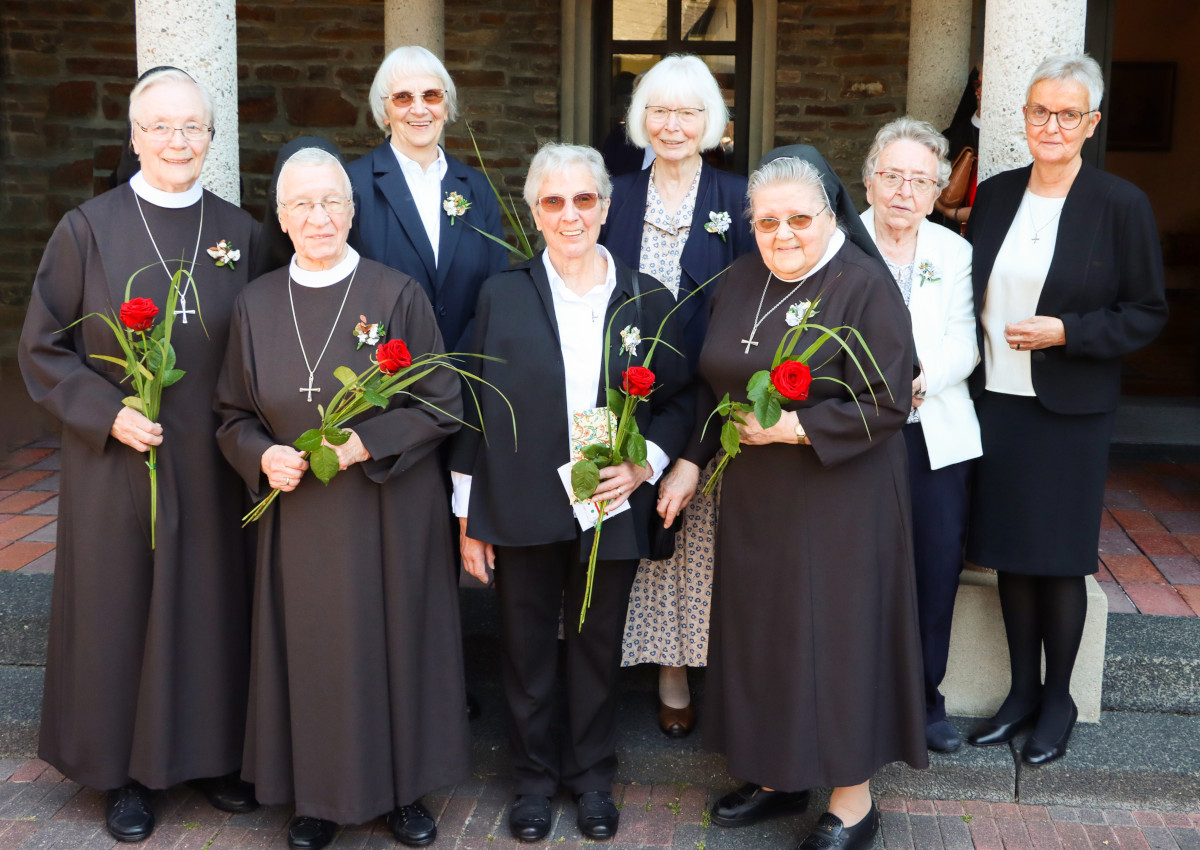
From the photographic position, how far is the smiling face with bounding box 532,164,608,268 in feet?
9.68

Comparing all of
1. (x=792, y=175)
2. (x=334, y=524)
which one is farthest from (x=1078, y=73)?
(x=334, y=524)

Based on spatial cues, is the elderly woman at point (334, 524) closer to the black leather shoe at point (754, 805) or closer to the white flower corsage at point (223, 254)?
the white flower corsage at point (223, 254)

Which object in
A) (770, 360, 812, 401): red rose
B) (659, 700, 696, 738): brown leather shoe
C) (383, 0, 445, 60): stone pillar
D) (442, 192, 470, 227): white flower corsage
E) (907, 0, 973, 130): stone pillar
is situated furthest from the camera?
(907, 0, 973, 130): stone pillar

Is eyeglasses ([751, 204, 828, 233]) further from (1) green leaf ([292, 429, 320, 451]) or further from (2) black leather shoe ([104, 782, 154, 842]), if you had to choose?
(2) black leather shoe ([104, 782, 154, 842])

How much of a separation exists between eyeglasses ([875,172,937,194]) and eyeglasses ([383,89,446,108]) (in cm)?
128

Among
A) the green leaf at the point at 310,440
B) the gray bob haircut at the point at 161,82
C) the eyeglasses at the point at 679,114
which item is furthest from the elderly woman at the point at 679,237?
the gray bob haircut at the point at 161,82

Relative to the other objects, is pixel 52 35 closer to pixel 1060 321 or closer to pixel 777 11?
pixel 777 11

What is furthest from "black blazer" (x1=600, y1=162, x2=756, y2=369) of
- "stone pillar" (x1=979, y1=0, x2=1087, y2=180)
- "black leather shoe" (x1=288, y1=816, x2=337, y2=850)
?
"black leather shoe" (x1=288, y1=816, x2=337, y2=850)

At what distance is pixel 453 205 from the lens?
346 cm

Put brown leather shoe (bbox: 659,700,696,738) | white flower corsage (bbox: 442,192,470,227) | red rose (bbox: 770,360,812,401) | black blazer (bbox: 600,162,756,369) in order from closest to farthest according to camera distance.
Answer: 1. red rose (bbox: 770,360,812,401)
2. black blazer (bbox: 600,162,756,369)
3. white flower corsage (bbox: 442,192,470,227)
4. brown leather shoe (bbox: 659,700,696,738)

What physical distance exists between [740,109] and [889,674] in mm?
5516

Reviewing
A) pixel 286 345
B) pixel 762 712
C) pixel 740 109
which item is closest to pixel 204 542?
pixel 286 345

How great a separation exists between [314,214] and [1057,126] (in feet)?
6.46

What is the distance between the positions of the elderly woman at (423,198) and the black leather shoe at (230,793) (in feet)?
4.52
